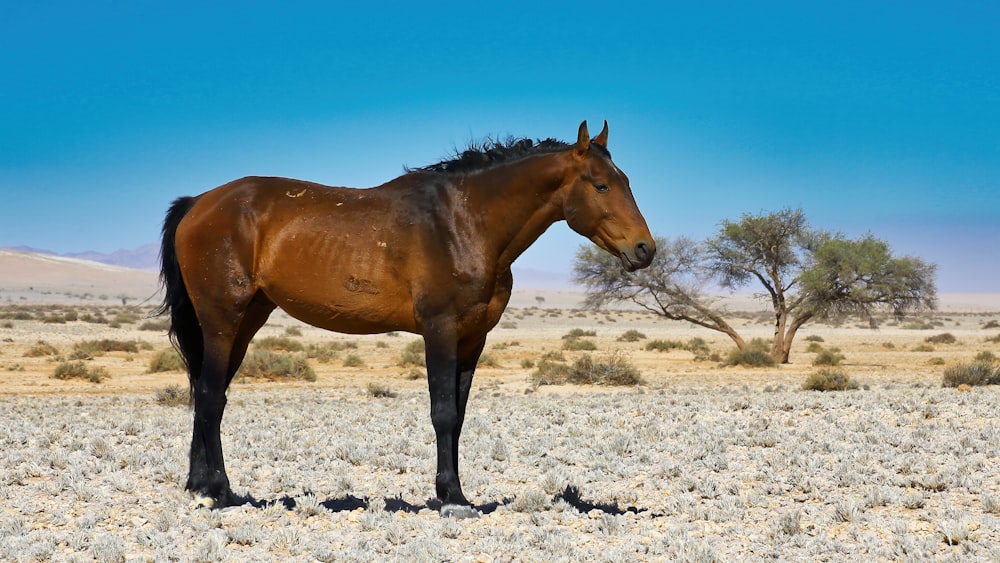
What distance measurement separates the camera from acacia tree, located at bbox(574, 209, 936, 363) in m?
32.4

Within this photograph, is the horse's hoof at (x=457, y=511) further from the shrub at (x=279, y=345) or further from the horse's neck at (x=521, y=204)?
the shrub at (x=279, y=345)

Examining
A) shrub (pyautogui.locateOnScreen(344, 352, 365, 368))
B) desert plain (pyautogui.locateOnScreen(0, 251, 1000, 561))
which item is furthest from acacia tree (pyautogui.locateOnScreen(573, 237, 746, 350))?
Result: desert plain (pyautogui.locateOnScreen(0, 251, 1000, 561))

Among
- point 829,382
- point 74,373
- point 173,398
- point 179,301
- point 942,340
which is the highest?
point 179,301

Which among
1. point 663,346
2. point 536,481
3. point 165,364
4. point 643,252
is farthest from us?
point 663,346

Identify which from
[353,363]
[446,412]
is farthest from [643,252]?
[353,363]

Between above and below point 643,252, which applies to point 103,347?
below

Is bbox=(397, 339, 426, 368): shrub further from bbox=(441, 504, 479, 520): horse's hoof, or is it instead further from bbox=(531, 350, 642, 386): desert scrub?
bbox=(441, 504, 479, 520): horse's hoof

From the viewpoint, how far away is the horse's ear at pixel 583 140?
6.60 m

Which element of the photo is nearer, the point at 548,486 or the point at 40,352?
the point at 548,486

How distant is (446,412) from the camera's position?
6.54 m

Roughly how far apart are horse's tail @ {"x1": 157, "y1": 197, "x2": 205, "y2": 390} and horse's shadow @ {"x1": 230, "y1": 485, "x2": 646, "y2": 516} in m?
1.39

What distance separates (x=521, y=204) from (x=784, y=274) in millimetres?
29449

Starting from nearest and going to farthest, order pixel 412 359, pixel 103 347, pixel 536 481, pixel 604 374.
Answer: pixel 536 481 → pixel 604 374 → pixel 412 359 → pixel 103 347

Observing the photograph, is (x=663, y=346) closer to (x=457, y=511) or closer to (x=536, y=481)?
(x=536, y=481)
